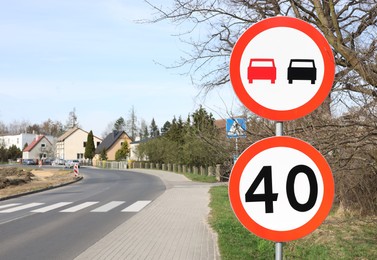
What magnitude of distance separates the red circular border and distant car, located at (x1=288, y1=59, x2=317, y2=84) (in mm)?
73

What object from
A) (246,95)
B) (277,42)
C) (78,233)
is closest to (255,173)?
(246,95)

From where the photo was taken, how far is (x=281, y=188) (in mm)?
2654

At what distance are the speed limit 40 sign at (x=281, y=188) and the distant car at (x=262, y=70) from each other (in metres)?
0.41

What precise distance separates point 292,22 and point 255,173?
3.11 ft

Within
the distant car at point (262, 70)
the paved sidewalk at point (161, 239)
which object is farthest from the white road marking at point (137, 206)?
the distant car at point (262, 70)

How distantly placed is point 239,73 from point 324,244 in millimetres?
5253

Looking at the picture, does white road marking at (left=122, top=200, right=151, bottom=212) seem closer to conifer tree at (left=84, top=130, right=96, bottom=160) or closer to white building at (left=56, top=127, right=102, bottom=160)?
conifer tree at (left=84, top=130, right=96, bottom=160)

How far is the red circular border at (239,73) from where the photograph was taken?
9.02 ft

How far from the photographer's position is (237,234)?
8992mm

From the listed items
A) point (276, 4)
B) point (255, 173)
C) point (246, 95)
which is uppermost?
point (276, 4)

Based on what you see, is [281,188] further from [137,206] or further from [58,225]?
[137,206]

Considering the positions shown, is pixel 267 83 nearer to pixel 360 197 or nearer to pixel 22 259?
pixel 22 259

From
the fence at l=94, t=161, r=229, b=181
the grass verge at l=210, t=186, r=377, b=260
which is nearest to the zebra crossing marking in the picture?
the grass verge at l=210, t=186, r=377, b=260

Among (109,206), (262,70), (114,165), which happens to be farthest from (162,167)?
(262,70)
